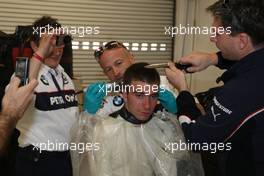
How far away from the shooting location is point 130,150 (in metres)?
1.71

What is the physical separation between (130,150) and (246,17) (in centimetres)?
87

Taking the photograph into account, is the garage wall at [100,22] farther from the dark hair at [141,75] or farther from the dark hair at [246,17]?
the dark hair at [246,17]

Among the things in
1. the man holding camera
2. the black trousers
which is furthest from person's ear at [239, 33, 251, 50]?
the black trousers

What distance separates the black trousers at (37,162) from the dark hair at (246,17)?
125 cm

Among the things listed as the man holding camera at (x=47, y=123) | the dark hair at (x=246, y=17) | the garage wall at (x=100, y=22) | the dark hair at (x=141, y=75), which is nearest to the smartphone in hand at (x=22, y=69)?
the man holding camera at (x=47, y=123)

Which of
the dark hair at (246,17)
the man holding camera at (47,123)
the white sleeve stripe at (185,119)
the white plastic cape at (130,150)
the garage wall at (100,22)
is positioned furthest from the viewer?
the garage wall at (100,22)

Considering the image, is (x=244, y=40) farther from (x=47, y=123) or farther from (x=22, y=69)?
(x=47, y=123)

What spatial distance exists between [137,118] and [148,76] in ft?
0.76

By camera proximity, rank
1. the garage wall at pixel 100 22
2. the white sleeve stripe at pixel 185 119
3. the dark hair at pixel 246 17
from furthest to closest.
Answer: the garage wall at pixel 100 22
the white sleeve stripe at pixel 185 119
the dark hair at pixel 246 17

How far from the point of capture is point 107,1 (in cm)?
336

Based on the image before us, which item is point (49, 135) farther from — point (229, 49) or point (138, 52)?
point (138, 52)

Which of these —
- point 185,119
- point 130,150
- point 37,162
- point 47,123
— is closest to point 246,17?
point 185,119

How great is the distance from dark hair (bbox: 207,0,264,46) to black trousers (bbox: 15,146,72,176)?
1.25m

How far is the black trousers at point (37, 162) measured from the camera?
6.23 feet
